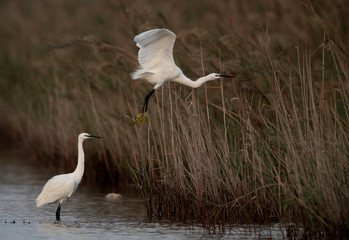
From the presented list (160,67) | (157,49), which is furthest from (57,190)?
(157,49)

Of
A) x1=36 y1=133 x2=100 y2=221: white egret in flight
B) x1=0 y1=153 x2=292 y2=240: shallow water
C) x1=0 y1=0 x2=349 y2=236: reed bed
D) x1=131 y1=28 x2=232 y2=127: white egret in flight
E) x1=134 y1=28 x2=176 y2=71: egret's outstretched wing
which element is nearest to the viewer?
x1=0 y1=0 x2=349 y2=236: reed bed

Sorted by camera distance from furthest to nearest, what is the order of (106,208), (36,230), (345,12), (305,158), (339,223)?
(345,12), (106,208), (36,230), (305,158), (339,223)

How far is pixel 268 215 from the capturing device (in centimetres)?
695

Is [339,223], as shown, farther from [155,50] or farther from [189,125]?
[155,50]

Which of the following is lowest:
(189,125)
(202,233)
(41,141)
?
(202,233)

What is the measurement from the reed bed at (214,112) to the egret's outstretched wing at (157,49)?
37 centimetres

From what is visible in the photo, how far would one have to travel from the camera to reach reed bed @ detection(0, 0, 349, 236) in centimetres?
623

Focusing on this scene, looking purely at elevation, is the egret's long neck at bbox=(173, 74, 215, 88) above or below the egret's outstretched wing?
below

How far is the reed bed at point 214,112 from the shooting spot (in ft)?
20.4

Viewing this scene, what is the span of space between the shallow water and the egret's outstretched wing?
1909mm

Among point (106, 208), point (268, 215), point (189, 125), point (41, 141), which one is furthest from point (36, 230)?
point (41, 141)

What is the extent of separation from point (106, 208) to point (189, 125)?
88.1 inches

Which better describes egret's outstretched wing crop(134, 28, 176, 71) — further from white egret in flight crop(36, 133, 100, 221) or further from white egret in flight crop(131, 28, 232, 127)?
white egret in flight crop(36, 133, 100, 221)

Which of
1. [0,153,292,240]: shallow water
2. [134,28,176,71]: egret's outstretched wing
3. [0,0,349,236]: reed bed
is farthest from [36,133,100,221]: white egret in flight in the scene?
[134,28,176,71]: egret's outstretched wing
